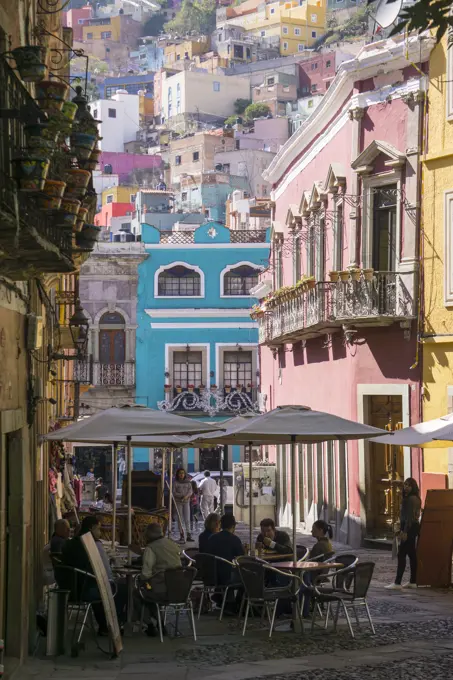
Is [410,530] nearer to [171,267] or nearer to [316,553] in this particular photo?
[316,553]

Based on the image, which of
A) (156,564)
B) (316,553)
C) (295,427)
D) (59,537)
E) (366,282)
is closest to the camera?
(156,564)

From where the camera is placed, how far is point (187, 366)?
46.9 m

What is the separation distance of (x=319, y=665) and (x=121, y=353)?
119ft

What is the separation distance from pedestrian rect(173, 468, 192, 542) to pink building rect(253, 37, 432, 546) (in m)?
2.86

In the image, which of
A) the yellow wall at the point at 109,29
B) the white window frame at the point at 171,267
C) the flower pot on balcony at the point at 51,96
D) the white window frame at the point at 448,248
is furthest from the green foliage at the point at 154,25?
the flower pot on balcony at the point at 51,96

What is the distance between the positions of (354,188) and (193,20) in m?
132

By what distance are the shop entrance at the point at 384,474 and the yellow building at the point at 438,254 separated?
3.63ft

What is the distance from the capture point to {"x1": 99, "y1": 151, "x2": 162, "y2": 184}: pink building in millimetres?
90750

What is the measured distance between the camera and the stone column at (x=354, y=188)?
2338cm

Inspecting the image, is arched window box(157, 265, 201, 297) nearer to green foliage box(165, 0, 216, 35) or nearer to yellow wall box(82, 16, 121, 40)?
green foliage box(165, 0, 216, 35)

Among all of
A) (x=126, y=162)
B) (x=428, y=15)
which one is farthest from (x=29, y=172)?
(x=126, y=162)

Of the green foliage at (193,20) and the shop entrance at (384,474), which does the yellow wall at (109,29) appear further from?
the shop entrance at (384,474)

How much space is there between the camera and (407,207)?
21797 mm

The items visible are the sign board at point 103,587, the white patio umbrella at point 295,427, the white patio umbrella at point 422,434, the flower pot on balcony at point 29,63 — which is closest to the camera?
the flower pot on balcony at point 29,63
